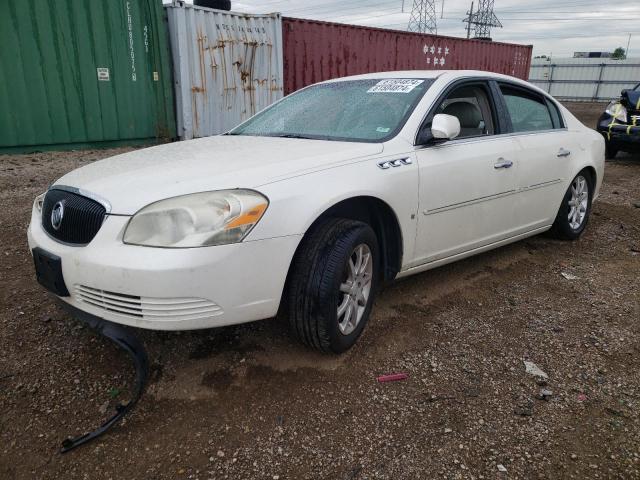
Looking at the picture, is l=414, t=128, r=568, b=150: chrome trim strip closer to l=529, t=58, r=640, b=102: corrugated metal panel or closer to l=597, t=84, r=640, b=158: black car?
l=597, t=84, r=640, b=158: black car

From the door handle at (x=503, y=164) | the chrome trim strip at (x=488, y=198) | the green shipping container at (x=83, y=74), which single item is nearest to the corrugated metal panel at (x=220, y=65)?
the green shipping container at (x=83, y=74)

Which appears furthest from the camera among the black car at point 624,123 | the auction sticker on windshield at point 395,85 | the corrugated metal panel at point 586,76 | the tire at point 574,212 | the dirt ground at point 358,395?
the corrugated metal panel at point 586,76

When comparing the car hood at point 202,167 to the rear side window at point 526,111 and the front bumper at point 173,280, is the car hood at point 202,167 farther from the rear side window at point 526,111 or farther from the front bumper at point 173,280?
the rear side window at point 526,111

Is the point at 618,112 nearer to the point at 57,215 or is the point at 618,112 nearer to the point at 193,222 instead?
the point at 193,222

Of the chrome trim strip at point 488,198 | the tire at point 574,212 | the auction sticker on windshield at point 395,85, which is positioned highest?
the auction sticker on windshield at point 395,85

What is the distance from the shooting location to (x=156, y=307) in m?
2.05

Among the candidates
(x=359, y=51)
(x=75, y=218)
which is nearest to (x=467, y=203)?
(x=75, y=218)

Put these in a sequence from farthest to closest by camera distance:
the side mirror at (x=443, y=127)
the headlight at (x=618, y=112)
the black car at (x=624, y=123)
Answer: the headlight at (x=618, y=112), the black car at (x=624, y=123), the side mirror at (x=443, y=127)

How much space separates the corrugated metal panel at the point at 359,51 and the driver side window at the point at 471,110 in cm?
771

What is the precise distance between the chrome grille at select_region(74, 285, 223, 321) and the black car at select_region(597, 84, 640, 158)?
9.08 metres

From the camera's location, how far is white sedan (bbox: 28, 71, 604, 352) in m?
2.07

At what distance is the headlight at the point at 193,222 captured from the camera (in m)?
2.05

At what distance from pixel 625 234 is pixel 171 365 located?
15.0 feet

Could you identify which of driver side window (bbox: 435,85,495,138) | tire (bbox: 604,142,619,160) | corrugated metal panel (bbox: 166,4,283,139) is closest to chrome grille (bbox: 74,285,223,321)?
driver side window (bbox: 435,85,495,138)
